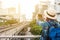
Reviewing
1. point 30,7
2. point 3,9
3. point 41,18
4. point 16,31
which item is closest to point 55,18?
point 41,18

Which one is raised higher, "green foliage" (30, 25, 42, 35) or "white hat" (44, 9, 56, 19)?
"white hat" (44, 9, 56, 19)

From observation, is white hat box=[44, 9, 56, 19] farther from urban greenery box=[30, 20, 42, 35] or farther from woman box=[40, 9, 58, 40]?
urban greenery box=[30, 20, 42, 35]

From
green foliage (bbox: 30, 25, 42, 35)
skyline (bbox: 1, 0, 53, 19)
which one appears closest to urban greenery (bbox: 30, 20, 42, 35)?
green foliage (bbox: 30, 25, 42, 35)

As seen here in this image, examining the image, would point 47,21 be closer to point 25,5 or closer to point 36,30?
point 36,30

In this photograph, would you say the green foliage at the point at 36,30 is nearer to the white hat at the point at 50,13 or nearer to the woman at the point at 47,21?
the woman at the point at 47,21

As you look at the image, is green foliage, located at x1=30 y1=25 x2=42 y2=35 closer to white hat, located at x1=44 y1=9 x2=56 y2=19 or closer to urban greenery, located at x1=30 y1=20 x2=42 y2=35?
urban greenery, located at x1=30 y1=20 x2=42 y2=35

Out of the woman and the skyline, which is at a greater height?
the skyline

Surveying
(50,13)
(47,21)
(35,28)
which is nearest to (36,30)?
(35,28)

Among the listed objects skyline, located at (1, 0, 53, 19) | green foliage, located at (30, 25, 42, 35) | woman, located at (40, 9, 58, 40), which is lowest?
green foliage, located at (30, 25, 42, 35)

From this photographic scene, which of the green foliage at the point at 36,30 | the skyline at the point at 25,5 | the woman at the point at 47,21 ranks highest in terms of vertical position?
the skyline at the point at 25,5

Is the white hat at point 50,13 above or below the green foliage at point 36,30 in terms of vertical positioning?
above

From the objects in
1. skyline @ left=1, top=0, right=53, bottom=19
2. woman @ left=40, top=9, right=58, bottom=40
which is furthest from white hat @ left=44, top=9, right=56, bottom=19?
skyline @ left=1, top=0, right=53, bottom=19

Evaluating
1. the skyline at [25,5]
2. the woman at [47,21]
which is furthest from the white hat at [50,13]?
the skyline at [25,5]

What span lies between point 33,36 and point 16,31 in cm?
24
